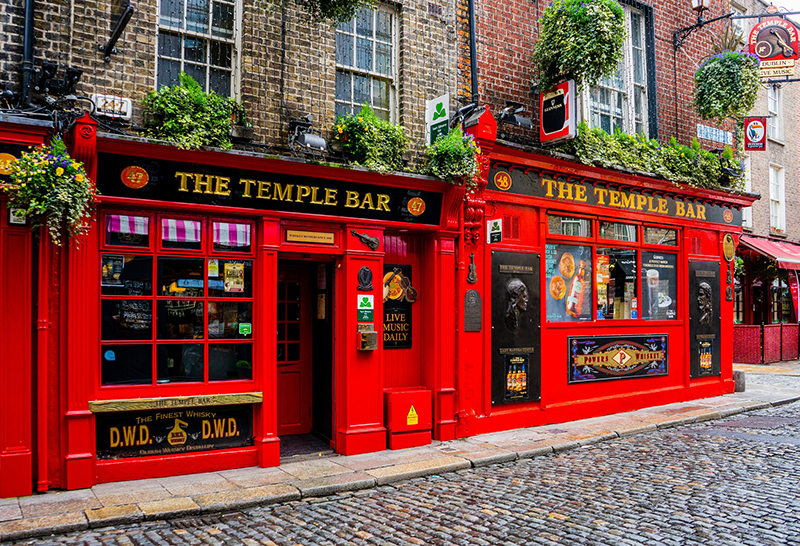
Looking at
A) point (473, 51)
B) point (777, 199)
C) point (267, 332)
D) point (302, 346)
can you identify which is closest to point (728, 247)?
point (473, 51)

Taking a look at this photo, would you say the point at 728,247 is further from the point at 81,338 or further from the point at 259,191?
the point at 81,338

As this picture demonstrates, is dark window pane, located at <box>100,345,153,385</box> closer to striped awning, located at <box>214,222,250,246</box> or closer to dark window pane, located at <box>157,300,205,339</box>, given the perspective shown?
dark window pane, located at <box>157,300,205,339</box>

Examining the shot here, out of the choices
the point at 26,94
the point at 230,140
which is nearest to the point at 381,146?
the point at 230,140

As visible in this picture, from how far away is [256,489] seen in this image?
21.7 feet

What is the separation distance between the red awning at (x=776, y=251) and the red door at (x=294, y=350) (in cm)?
1519

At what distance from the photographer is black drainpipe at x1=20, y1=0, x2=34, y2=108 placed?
6.54m

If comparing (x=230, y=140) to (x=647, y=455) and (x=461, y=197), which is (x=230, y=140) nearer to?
(x=461, y=197)

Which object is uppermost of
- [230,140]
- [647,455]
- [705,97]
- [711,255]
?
[705,97]

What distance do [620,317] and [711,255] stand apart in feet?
11.5

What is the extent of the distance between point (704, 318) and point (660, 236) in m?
2.27

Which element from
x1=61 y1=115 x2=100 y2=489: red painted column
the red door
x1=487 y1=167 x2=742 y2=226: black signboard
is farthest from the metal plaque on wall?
x1=61 y1=115 x2=100 y2=489: red painted column

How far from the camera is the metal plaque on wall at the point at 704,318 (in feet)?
43.4

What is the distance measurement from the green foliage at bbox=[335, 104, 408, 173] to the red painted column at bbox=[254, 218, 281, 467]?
1567 mm

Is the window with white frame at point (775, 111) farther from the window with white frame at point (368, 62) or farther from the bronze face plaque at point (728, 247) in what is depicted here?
the window with white frame at point (368, 62)
